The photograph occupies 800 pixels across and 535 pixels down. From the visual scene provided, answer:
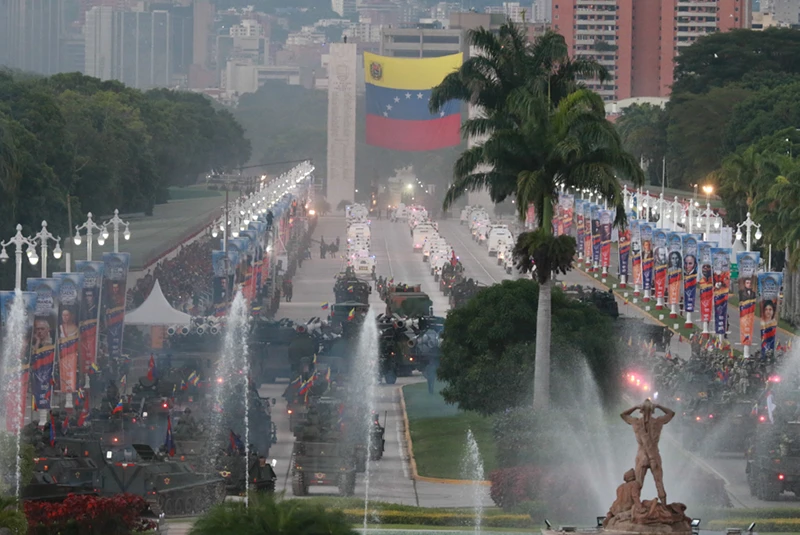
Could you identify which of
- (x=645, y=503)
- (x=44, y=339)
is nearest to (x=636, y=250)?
(x=44, y=339)

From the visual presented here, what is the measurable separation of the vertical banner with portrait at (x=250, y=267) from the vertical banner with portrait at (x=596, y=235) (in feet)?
76.7

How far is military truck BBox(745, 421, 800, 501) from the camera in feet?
137

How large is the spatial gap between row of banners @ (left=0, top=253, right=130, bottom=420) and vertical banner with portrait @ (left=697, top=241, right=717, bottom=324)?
73.1ft

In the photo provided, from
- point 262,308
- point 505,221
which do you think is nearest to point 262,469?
point 262,308

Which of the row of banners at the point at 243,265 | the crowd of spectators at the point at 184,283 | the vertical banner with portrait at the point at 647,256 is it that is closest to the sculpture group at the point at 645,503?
the row of banners at the point at 243,265

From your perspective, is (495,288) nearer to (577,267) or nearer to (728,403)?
(728,403)

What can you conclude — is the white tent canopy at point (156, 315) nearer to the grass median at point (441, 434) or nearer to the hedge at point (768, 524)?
the grass median at point (441, 434)

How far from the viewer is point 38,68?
18738 centimetres

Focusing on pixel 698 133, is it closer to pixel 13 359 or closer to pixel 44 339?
pixel 44 339

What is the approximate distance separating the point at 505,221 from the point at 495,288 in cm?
10989

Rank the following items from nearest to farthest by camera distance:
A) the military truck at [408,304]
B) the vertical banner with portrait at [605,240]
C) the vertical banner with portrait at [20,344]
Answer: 1. the vertical banner with portrait at [20,344]
2. the military truck at [408,304]
3. the vertical banner with portrait at [605,240]

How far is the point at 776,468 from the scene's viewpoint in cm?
4212

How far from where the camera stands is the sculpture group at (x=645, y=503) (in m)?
29.1

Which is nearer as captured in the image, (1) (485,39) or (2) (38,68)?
(1) (485,39)
